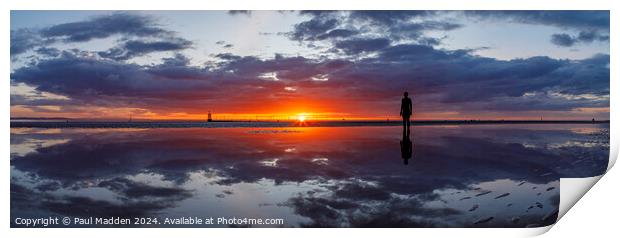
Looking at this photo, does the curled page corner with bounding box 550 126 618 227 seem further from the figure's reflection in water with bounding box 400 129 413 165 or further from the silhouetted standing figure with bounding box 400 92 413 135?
the silhouetted standing figure with bounding box 400 92 413 135

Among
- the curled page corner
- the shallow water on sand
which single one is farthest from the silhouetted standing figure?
Answer: the curled page corner

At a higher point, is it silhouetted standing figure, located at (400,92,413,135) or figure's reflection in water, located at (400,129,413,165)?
silhouetted standing figure, located at (400,92,413,135)

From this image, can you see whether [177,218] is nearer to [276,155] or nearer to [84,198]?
[84,198]

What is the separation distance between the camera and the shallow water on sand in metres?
5.75

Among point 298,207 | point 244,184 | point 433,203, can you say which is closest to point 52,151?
point 244,184

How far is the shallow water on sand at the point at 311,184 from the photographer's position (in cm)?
575

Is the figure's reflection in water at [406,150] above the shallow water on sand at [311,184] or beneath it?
above

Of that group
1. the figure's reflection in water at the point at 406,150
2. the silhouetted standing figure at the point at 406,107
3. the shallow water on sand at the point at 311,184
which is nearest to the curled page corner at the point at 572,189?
the shallow water on sand at the point at 311,184

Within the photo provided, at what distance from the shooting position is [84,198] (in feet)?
20.9

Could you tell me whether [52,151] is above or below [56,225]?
above

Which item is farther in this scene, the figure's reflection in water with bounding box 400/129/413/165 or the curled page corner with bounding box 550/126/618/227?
the figure's reflection in water with bounding box 400/129/413/165

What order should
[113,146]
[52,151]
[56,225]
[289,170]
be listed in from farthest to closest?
[113,146] < [52,151] < [289,170] < [56,225]

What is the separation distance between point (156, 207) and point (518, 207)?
4.67m

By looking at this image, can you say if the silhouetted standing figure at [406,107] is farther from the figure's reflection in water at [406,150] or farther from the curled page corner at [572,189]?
the curled page corner at [572,189]
